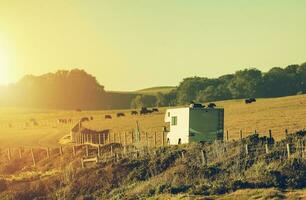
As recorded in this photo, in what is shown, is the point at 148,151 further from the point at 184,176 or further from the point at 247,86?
the point at 247,86

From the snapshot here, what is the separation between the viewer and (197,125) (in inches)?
2235

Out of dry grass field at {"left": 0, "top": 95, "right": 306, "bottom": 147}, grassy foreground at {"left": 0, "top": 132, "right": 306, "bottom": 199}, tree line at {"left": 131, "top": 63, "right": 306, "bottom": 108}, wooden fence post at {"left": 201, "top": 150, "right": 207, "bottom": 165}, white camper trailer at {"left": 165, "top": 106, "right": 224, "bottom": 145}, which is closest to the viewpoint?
grassy foreground at {"left": 0, "top": 132, "right": 306, "bottom": 199}

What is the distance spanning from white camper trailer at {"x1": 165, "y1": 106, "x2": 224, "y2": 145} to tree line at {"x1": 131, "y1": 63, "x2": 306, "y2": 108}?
82.5 m

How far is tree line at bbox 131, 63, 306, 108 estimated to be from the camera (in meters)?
143

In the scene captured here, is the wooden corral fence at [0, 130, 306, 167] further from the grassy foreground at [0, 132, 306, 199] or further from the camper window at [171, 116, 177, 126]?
the camper window at [171, 116, 177, 126]

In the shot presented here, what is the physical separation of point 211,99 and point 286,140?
9874 cm

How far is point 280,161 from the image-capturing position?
130 feet

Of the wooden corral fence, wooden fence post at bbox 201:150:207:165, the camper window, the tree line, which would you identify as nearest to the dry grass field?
Answer: the camper window

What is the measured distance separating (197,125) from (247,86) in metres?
88.7

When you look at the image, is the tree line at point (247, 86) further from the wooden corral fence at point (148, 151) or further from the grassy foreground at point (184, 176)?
the grassy foreground at point (184, 176)

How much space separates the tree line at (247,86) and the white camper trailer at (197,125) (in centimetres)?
8247

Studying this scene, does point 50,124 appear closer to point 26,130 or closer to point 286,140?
point 26,130

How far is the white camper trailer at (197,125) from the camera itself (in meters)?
56.6

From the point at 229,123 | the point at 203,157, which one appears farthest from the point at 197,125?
the point at 229,123
